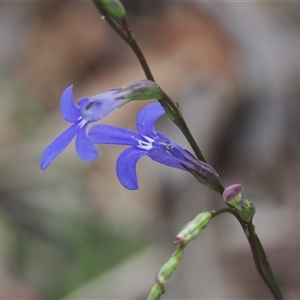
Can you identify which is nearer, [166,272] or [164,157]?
[166,272]

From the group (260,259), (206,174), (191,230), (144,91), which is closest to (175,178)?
(260,259)

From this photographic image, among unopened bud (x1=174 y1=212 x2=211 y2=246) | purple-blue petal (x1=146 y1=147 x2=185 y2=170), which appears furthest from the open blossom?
unopened bud (x1=174 y1=212 x2=211 y2=246)

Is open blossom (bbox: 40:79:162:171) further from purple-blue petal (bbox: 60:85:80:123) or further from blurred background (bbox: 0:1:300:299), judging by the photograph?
blurred background (bbox: 0:1:300:299)

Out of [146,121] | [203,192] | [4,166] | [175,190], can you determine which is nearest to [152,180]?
[175,190]

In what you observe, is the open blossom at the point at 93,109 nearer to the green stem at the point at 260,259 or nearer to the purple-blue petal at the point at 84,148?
the purple-blue petal at the point at 84,148

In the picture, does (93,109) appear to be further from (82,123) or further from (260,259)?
(260,259)

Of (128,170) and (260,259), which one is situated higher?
(128,170)
